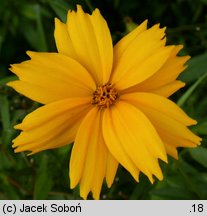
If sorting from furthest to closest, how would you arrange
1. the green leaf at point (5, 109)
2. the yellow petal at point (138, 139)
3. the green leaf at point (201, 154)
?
the green leaf at point (5, 109)
the green leaf at point (201, 154)
the yellow petal at point (138, 139)

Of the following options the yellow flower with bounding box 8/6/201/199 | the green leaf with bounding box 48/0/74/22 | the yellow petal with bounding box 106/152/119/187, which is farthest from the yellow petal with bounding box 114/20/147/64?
the green leaf with bounding box 48/0/74/22

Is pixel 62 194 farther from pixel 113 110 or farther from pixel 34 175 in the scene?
pixel 113 110

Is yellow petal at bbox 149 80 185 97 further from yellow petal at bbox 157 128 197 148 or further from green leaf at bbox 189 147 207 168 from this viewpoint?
green leaf at bbox 189 147 207 168

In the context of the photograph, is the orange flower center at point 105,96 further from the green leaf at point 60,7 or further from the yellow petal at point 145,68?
the green leaf at point 60,7

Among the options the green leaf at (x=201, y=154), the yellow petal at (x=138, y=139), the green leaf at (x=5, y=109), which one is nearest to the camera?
the yellow petal at (x=138, y=139)

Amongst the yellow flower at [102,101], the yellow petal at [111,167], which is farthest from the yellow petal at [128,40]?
the yellow petal at [111,167]

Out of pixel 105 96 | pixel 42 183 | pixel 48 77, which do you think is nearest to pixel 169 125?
pixel 105 96
